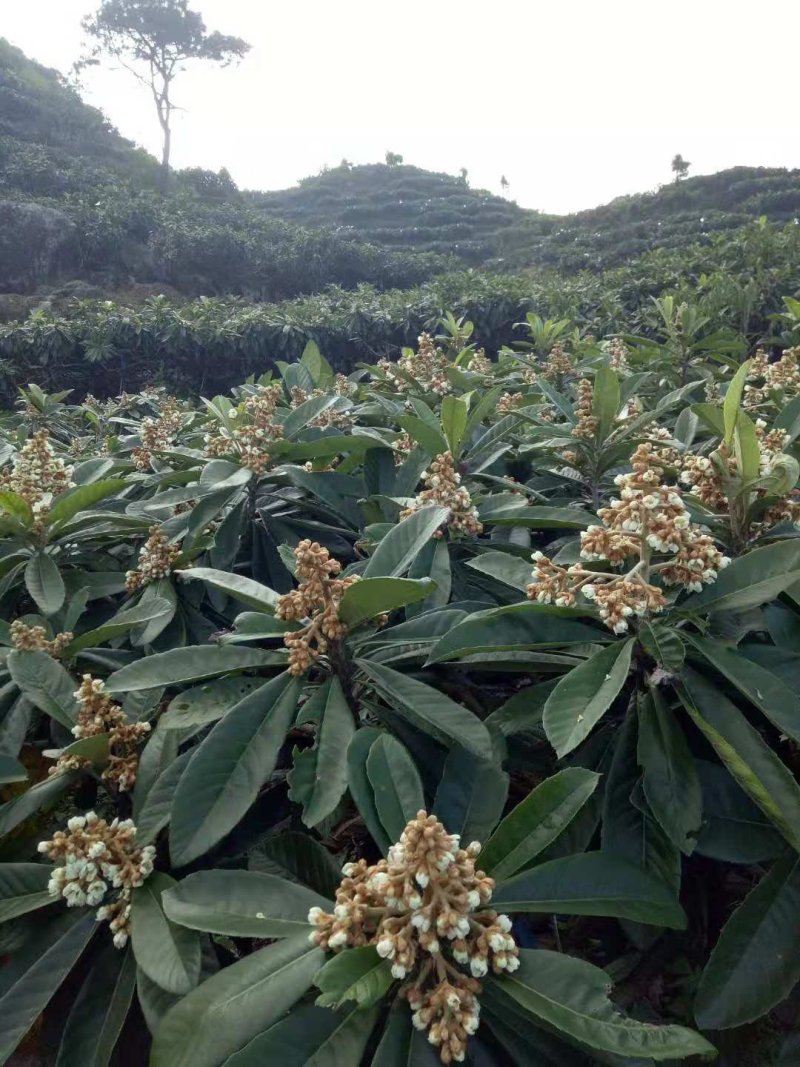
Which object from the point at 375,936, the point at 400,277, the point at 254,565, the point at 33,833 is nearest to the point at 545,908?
the point at 375,936

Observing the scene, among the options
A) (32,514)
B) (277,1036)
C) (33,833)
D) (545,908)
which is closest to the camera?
(277,1036)

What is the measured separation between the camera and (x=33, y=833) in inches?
52.6

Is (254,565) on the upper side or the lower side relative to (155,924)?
upper

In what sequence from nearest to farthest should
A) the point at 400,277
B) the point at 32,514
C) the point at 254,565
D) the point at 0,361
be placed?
the point at 32,514, the point at 254,565, the point at 0,361, the point at 400,277

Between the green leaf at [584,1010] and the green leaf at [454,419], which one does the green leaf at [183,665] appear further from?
the green leaf at [454,419]

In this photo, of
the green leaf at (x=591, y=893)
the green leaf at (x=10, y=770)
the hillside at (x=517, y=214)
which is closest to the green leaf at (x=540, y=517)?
the green leaf at (x=591, y=893)

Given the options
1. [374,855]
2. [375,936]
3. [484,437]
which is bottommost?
[374,855]

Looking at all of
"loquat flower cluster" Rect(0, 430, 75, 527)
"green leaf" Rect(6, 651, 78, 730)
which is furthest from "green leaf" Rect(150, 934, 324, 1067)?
"loquat flower cluster" Rect(0, 430, 75, 527)

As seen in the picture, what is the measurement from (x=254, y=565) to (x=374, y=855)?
864 mm

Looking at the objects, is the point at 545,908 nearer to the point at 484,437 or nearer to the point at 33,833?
the point at 33,833

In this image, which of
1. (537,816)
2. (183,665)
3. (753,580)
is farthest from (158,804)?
(753,580)

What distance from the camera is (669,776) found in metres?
1.12

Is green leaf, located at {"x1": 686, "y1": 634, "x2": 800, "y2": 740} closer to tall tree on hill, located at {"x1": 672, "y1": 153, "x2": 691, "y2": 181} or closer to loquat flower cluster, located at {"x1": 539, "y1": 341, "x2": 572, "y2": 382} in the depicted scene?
A: loquat flower cluster, located at {"x1": 539, "y1": 341, "x2": 572, "y2": 382}

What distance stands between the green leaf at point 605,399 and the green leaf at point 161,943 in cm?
152
